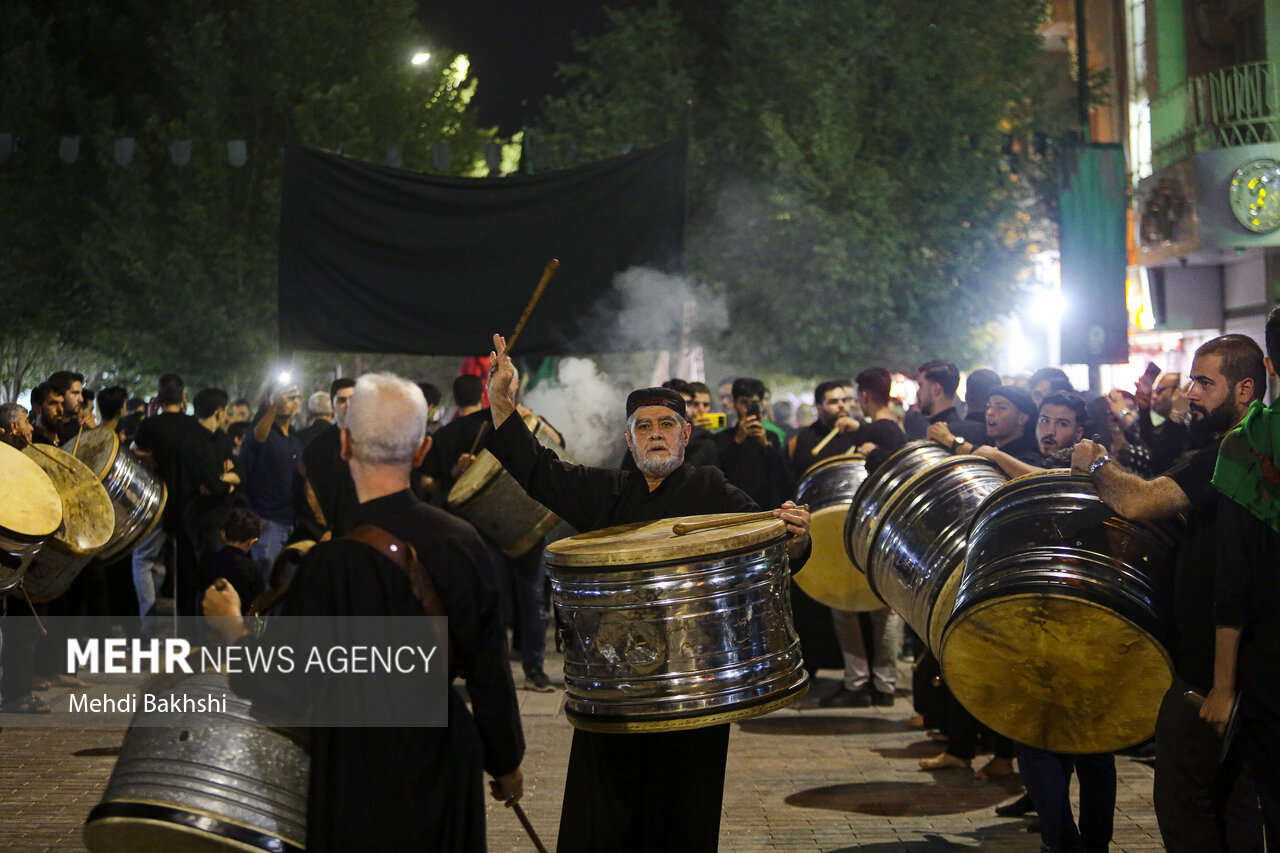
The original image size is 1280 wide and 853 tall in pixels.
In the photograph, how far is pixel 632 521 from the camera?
15.6 ft

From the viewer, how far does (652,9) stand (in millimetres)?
24875

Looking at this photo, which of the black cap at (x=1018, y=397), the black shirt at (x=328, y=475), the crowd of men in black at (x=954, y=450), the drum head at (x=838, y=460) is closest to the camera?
the crowd of men in black at (x=954, y=450)

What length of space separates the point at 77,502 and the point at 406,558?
14.9ft

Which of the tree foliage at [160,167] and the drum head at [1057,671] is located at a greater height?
the tree foliage at [160,167]

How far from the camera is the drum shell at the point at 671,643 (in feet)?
12.8

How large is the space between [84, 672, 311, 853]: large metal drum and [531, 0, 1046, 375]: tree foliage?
1849 centimetres

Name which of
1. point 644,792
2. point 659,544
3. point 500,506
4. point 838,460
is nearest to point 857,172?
point 838,460

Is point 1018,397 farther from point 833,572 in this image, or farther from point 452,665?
point 452,665

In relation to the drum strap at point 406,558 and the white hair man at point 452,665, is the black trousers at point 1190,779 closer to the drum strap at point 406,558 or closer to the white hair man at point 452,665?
the white hair man at point 452,665

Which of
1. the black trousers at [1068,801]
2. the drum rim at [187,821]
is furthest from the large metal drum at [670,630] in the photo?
the black trousers at [1068,801]

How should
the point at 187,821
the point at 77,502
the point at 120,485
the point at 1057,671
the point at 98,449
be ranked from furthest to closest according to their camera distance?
the point at 120,485
the point at 98,449
the point at 77,502
the point at 1057,671
the point at 187,821

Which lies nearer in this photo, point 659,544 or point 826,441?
point 659,544

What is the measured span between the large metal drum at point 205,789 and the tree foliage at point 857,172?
18487 millimetres

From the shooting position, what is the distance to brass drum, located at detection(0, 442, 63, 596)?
239 inches
